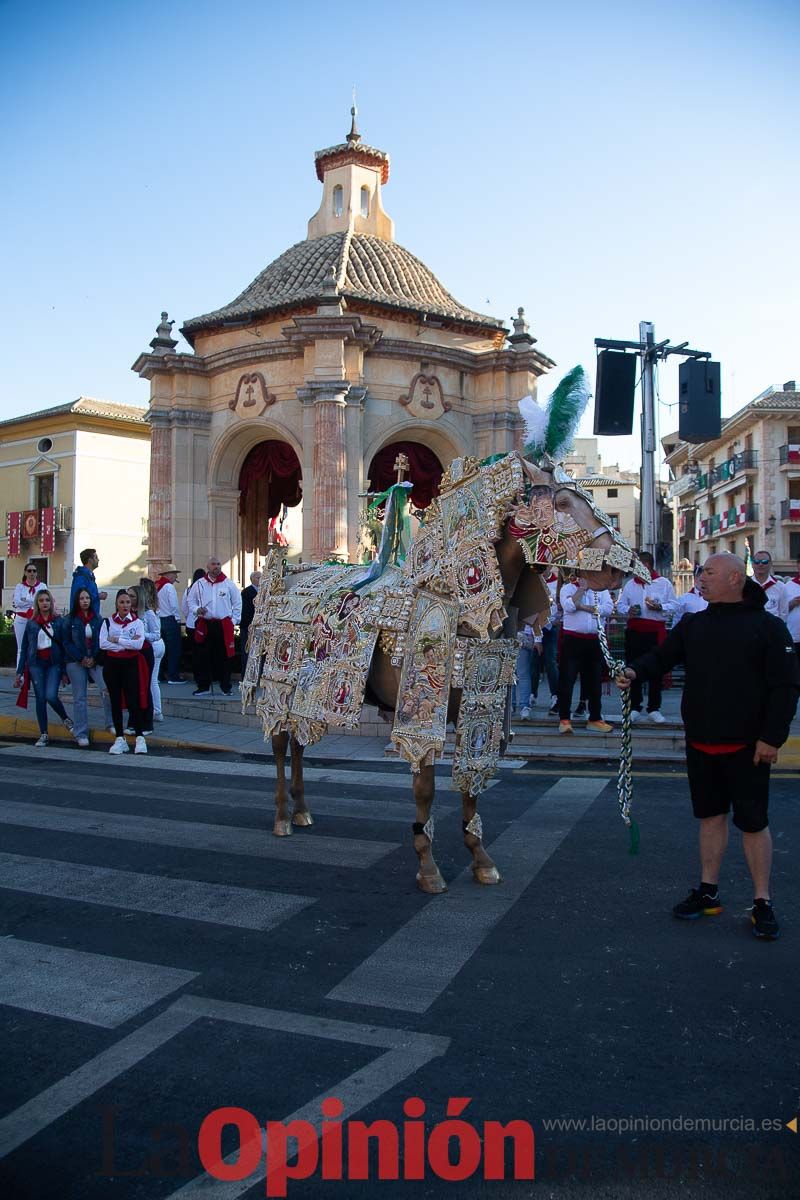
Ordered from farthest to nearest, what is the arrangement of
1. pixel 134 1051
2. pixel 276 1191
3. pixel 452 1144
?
1. pixel 134 1051
2. pixel 452 1144
3. pixel 276 1191

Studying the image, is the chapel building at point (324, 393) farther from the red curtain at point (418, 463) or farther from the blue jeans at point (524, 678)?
the blue jeans at point (524, 678)

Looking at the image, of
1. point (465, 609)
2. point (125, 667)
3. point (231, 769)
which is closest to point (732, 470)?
point (125, 667)

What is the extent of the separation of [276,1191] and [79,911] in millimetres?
2561

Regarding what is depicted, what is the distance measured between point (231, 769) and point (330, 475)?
11040mm

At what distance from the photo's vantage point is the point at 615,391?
12.6 metres

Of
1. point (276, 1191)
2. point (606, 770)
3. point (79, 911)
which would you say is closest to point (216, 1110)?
point (276, 1191)

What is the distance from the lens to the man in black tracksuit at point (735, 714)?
14.0 ft

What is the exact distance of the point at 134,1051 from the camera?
3.18 metres

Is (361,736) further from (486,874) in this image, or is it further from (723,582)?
(723,582)

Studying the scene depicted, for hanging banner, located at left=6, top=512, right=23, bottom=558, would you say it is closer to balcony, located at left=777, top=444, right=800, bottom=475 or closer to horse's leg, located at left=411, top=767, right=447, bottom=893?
balcony, located at left=777, top=444, right=800, bottom=475

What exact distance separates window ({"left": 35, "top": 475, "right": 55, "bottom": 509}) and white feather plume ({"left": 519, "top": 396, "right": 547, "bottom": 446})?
1628 inches

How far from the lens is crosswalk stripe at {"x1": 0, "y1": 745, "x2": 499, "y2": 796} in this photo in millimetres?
8000

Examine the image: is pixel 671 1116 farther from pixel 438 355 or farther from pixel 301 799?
pixel 438 355

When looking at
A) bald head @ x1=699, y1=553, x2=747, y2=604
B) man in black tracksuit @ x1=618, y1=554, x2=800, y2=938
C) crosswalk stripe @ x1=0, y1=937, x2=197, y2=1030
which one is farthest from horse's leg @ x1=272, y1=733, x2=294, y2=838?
→ bald head @ x1=699, y1=553, x2=747, y2=604
